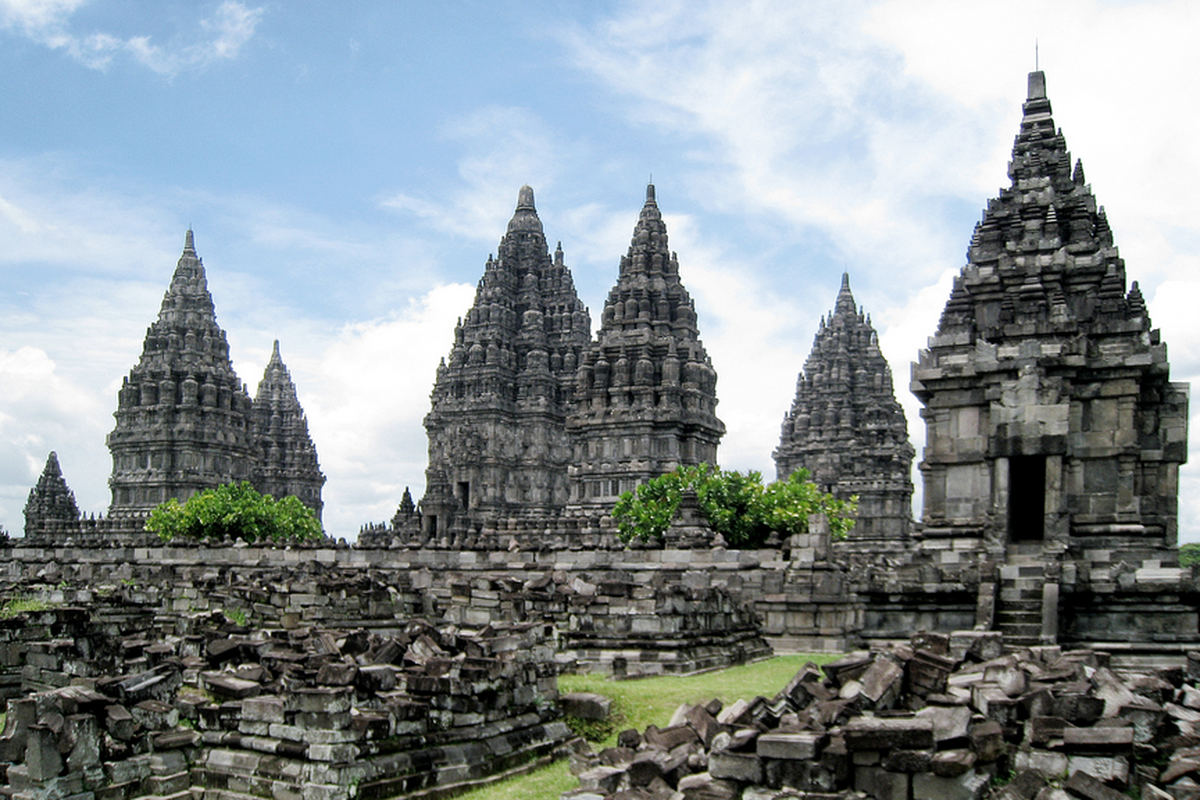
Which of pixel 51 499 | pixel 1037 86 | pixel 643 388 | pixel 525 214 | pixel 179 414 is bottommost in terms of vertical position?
pixel 51 499

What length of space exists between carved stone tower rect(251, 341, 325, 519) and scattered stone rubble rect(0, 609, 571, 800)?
6730 cm

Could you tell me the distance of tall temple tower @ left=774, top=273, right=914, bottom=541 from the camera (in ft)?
179

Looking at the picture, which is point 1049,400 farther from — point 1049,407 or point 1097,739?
point 1097,739

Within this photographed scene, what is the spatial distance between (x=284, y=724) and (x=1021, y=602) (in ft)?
37.0

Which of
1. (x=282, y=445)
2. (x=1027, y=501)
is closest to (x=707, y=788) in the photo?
(x=1027, y=501)

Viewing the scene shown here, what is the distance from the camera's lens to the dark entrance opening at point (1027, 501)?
20766 millimetres

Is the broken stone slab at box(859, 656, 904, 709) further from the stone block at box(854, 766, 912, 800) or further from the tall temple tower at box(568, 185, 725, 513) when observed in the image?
the tall temple tower at box(568, 185, 725, 513)

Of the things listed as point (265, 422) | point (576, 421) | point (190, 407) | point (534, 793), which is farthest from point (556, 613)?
point (265, 422)

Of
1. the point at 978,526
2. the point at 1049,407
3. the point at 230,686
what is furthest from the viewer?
the point at 978,526

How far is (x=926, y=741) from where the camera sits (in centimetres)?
736

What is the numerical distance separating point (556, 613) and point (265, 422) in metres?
65.4

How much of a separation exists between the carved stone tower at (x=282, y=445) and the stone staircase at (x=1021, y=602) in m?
64.8

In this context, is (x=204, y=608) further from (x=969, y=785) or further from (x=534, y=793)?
(x=969, y=785)

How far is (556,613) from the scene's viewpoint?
16.8 metres
